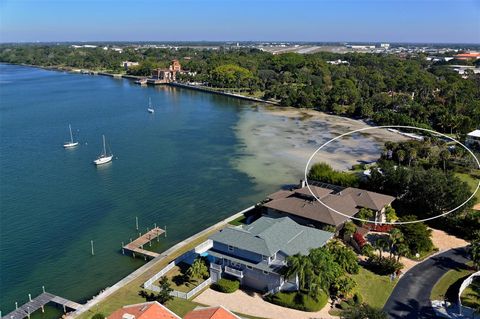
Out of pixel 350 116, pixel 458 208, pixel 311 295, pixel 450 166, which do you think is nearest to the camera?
pixel 311 295

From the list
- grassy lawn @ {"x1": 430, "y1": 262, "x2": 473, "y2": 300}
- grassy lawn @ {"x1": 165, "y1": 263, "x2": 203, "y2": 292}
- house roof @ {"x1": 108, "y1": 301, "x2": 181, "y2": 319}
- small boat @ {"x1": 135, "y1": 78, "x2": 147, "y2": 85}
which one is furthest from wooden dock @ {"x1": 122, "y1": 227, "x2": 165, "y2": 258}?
small boat @ {"x1": 135, "y1": 78, "x2": 147, "y2": 85}

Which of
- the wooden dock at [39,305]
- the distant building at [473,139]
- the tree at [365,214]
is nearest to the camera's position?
the wooden dock at [39,305]

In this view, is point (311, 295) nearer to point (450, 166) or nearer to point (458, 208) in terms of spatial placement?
point (458, 208)

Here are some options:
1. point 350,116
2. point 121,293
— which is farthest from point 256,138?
point 121,293

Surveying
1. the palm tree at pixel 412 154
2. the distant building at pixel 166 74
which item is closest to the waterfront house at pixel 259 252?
the palm tree at pixel 412 154

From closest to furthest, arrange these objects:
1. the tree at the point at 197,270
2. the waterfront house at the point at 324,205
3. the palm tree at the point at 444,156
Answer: the tree at the point at 197,270 < the waterfront house at the point at 324,205 < the palm tree at the point at 444,156

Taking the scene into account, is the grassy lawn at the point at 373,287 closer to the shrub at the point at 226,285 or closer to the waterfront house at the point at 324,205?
the waterfront house at the point at 324,205
